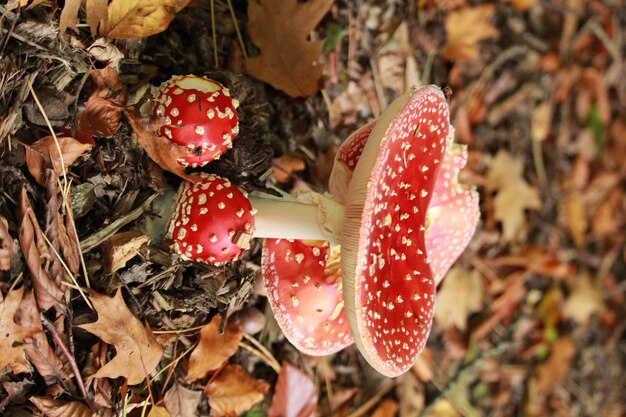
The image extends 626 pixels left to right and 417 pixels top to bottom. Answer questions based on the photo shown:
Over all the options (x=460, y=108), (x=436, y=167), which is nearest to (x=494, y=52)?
(x=460, y=108)

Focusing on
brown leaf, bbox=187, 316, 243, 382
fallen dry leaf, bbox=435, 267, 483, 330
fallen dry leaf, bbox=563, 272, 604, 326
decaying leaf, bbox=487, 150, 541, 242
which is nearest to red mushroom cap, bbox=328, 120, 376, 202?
brown leaf, bbox=187, 316, 243, 382

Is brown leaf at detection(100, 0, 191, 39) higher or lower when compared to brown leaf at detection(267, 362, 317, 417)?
higher

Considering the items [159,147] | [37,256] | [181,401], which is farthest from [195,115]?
[181,401]

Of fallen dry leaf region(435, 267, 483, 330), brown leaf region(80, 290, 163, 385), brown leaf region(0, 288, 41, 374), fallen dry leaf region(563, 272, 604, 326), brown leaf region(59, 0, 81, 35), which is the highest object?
brown leaf region(59, 0, 81, 35)

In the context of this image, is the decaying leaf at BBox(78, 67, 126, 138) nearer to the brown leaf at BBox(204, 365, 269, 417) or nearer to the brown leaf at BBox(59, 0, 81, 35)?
the brown leaf at BBox(59, 0, 81, 35)

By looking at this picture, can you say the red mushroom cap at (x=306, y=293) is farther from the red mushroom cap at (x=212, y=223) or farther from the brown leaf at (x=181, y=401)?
the brown leaf at (x=181, y=401)

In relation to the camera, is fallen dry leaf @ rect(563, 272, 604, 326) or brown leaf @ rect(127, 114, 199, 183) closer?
brown leaf @ rect(127, 114, 199, 183)
